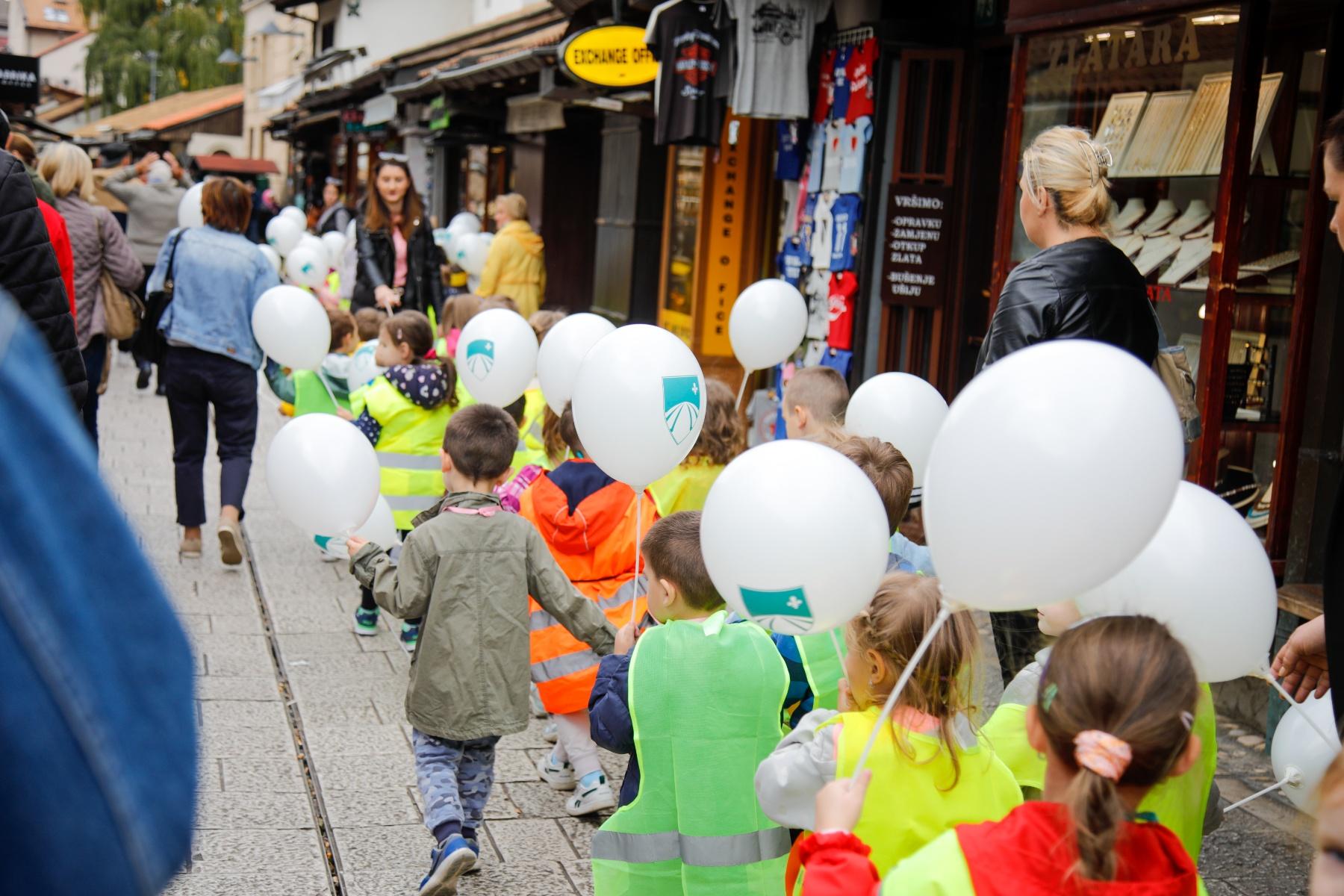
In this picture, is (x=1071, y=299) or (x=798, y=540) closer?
(x=798, y=540)

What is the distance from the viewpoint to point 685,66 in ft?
26.5

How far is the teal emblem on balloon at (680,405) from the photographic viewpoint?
12.3ft

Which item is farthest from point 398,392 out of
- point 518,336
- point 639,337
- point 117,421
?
point 117,421

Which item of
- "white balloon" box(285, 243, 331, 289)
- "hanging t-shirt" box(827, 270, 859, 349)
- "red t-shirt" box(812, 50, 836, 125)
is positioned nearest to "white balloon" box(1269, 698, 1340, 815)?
"hanging t-shirt" box(827, 270, 859, 349)

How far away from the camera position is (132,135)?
38.8 m

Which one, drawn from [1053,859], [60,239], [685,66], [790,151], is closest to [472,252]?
[790,151]

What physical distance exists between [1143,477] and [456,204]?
20026 mm

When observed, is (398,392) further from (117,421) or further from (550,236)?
(550,236)

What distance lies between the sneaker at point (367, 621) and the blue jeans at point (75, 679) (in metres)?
5.23

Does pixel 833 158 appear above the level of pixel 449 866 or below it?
above

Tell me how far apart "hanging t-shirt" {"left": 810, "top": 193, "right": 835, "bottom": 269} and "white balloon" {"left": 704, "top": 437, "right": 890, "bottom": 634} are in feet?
19.1

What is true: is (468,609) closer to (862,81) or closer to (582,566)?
(582,566)

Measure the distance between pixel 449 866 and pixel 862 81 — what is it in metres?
5.48

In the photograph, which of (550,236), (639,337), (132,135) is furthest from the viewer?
(132,135)
